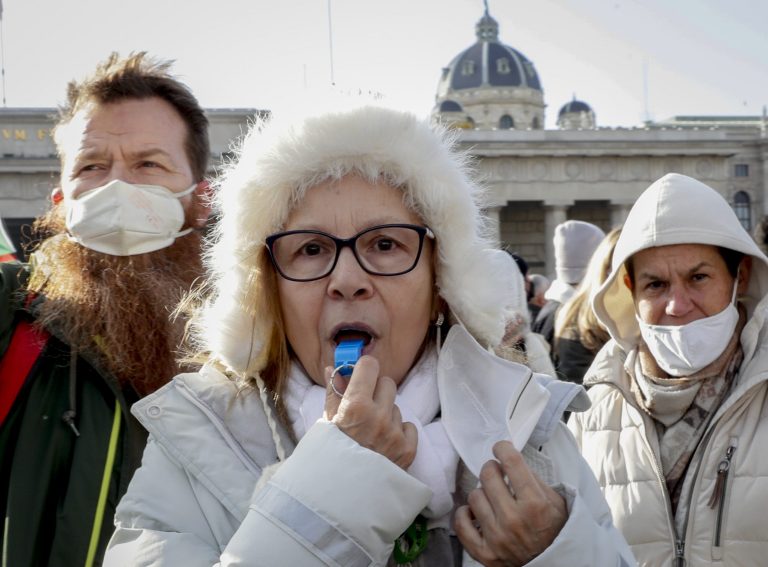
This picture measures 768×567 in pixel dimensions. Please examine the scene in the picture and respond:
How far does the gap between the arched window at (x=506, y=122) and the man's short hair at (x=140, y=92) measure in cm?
8876

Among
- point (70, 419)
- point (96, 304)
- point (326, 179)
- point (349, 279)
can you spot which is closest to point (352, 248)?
point (349, 279)

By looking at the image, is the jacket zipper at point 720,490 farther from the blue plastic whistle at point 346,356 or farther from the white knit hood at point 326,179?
the blue plastic whistle at point 346,356

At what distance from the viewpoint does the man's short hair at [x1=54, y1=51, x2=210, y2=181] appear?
117 inches

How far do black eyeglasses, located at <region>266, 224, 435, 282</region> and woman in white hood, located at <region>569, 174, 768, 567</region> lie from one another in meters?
1.36

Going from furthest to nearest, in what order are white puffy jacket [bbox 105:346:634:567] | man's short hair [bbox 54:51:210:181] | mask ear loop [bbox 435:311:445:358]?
man's short hair [bbox 54:51:210:181] < mask ear loop [bbox 435:311:445:358] < white puffy jacket [bbox 105:346:634:567]

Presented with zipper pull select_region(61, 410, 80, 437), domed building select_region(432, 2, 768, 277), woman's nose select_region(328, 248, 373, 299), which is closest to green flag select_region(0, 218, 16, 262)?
zipper pull select_region(61, 410, 80, 437)

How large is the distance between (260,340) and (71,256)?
3.70ft

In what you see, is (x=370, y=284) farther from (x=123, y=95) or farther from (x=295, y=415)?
(x=123, y=95)

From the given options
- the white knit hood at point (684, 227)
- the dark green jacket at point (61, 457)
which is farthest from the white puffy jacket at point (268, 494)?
the white knit hood at point (684, 227)

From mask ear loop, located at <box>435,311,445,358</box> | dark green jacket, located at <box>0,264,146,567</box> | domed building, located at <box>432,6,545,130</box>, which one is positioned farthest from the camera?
domed building, located at <box>432,6,545,130</box>

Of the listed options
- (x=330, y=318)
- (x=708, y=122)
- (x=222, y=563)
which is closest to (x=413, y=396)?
(x=330, y=318)

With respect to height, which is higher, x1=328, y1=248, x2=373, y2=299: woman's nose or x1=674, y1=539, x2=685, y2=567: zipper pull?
x1=328, y1=248, x2=373, y2=299: woman's nose

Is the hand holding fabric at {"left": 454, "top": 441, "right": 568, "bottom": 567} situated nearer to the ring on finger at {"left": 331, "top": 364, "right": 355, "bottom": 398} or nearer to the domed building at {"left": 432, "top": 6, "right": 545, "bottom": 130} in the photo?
the ring on finger at {"left": 331, "top": 364, "right": 355, "bottom": 398}

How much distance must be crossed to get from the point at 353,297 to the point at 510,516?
50cm
